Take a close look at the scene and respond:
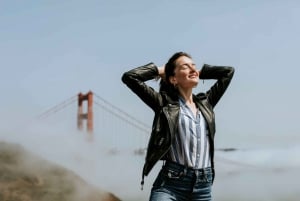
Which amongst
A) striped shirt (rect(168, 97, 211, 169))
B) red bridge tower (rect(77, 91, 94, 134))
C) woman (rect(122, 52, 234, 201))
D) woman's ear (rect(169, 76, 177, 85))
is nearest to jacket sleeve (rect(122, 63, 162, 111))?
woman (rect(122, 52, 234, 201))

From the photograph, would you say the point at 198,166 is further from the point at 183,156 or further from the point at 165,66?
the point at 165,66

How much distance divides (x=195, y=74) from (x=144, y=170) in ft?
2.95

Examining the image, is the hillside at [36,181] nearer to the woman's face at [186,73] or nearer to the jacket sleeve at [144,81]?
the jacket sleeve at [144,81]

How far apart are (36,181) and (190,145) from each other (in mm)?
79354

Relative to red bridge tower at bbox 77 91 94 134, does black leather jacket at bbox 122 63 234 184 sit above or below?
below

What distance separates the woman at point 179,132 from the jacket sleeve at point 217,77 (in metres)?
0.21

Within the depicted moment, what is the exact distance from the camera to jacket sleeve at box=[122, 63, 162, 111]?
522cm

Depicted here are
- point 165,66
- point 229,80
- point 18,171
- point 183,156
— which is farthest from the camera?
point 18,171

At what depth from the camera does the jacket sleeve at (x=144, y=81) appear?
17.1 ft

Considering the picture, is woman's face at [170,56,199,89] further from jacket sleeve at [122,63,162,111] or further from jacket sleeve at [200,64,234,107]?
jacket sleeve at [200,64,234,107]

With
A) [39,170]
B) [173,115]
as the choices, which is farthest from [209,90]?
[39,170]

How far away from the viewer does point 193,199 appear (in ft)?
16.5

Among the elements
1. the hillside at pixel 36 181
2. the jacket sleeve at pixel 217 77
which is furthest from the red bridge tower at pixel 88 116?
the jacket sleeve at pixel 217 77

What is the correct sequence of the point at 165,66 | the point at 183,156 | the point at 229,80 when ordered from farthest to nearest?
the point at 229,80, the point at 165,66, the point at 183,156
